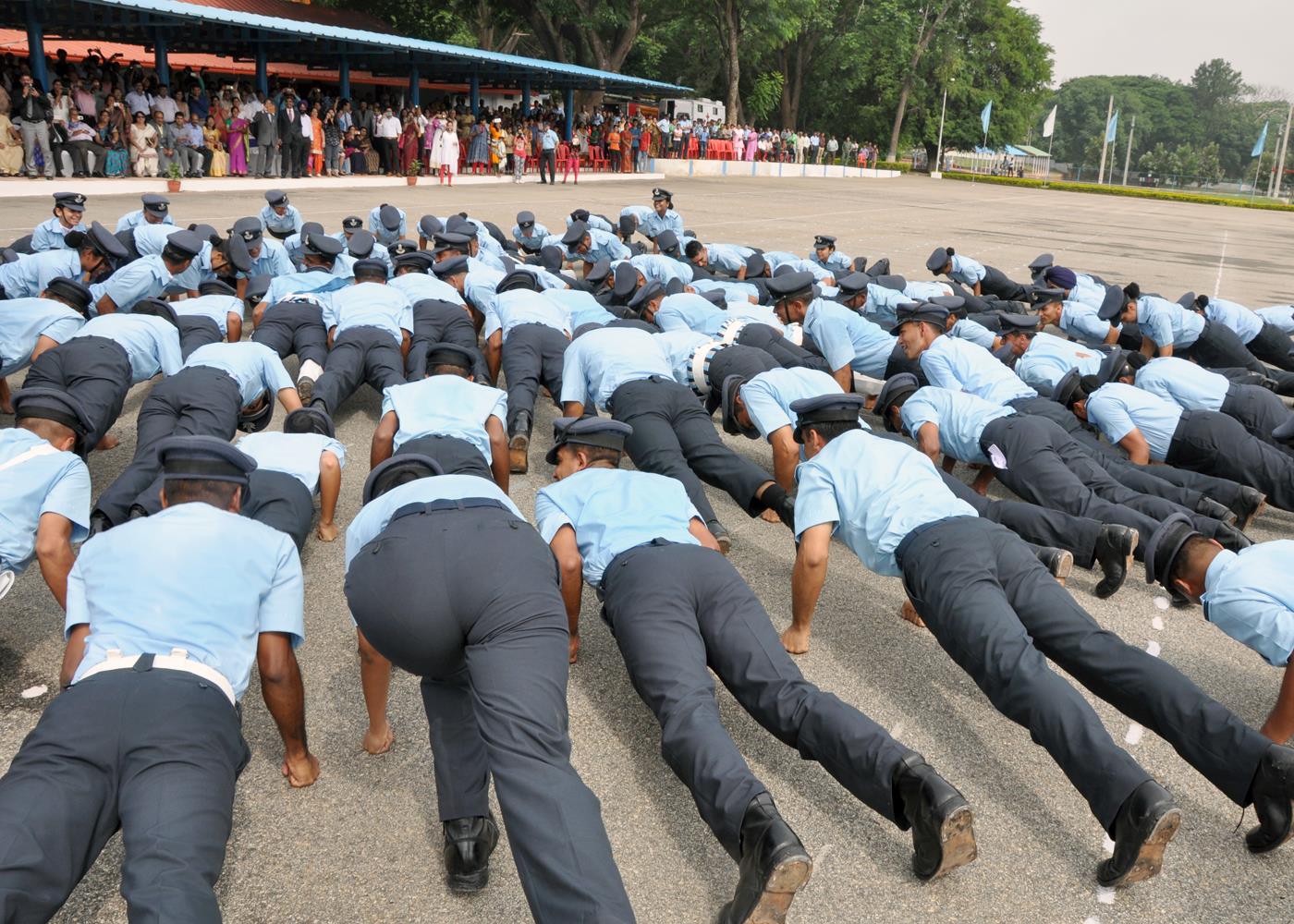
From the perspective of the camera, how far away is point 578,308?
8.25m

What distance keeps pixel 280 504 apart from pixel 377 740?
1.64m

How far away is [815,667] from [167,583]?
2658 millimetres

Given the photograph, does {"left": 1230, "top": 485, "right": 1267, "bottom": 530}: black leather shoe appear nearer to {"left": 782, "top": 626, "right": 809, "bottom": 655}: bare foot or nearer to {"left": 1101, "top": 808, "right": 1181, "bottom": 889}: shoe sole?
{"left": 782, "top": 626, "right": 809, "bottom": 655}: bare foot

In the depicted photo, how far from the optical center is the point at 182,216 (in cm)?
1549

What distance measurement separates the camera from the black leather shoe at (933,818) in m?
2.84

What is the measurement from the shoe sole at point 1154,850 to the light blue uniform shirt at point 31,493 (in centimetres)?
399

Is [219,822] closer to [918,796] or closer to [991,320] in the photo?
[918,796]

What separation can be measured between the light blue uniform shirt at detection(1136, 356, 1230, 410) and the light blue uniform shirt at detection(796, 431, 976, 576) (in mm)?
3144

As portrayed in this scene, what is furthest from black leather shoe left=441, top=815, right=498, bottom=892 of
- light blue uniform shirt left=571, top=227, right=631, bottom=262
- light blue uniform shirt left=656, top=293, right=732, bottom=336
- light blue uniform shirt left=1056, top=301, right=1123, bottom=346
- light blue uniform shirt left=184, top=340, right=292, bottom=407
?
light blue uniform shirt left=571, top=227, right=631, bottom=262

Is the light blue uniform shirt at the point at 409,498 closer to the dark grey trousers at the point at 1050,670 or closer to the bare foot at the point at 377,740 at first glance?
the bare foot at the point at 377,740

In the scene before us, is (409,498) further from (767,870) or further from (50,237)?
(50,237)

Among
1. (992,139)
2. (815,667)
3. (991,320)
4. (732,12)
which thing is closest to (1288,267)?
(991,320)

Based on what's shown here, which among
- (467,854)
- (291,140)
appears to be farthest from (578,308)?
(291,140)

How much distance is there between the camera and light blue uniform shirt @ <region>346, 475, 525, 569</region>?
3.29 meters
